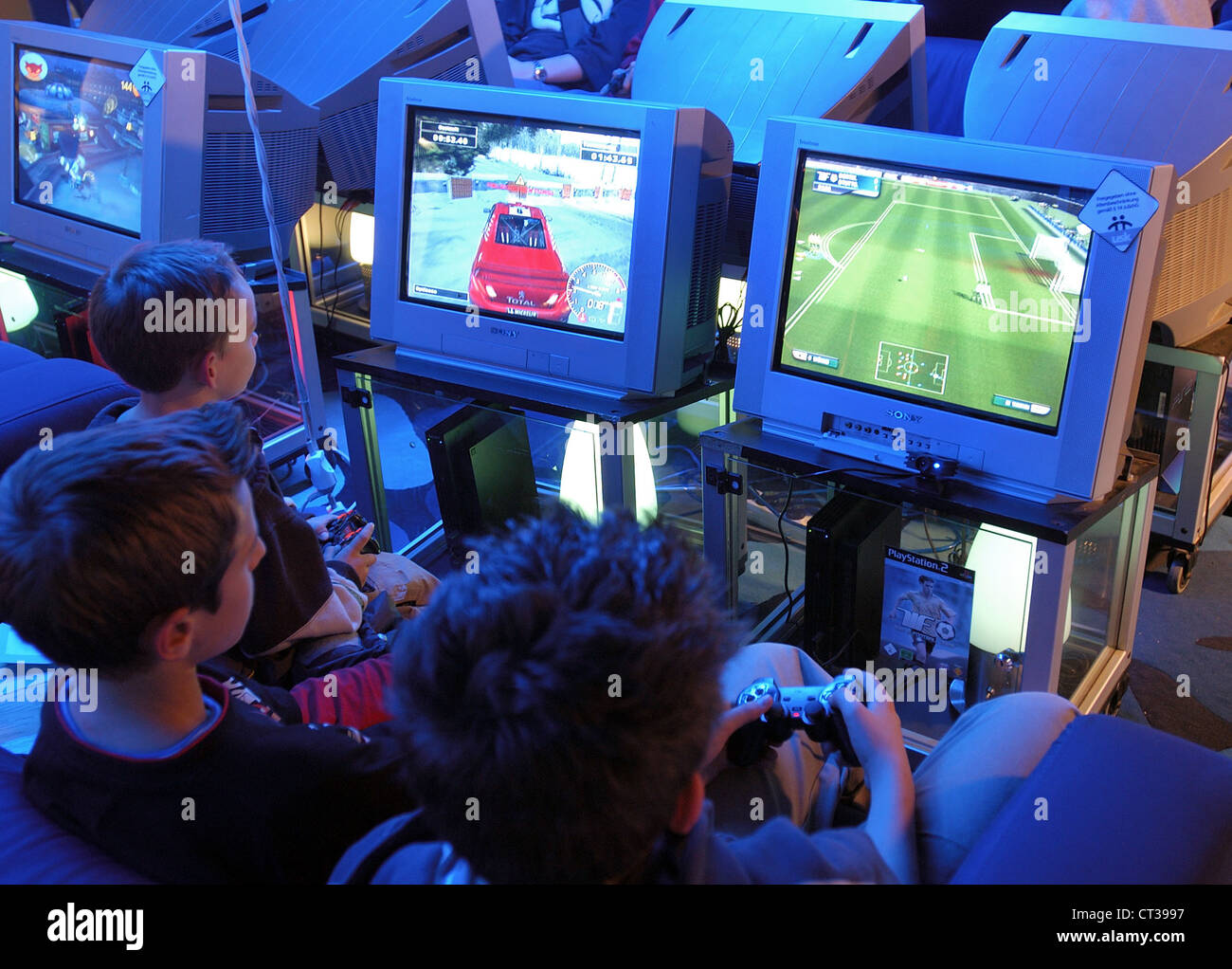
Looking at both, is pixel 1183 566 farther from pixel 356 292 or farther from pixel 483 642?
pixel 356 292

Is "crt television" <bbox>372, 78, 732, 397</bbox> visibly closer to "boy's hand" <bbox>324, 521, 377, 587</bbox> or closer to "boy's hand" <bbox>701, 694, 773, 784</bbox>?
"boy's hand" <bbox>324, 521, 377, 587</bbox>

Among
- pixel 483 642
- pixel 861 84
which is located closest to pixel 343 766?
pixel 483 642

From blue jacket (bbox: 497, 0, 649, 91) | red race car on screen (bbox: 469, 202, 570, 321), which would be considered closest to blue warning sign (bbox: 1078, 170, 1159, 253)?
red race car on screen (bbox: 469, 202, 570, 321)

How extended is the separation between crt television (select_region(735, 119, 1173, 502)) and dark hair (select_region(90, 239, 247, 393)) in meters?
1.00

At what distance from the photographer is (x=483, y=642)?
71 centimetres

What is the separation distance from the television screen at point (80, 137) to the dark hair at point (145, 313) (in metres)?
1.06

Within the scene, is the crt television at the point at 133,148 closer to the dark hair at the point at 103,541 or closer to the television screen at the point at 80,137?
the television screen at the point at 80,137

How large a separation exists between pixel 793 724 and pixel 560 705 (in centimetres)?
64

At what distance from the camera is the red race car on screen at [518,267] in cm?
218

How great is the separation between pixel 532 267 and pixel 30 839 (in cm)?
155

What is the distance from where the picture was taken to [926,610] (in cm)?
193

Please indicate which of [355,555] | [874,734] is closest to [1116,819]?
[874,734]

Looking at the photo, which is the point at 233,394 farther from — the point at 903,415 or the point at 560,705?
the point at 560,705

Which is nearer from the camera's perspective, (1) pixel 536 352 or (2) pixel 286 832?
(2) pixel 286 832
